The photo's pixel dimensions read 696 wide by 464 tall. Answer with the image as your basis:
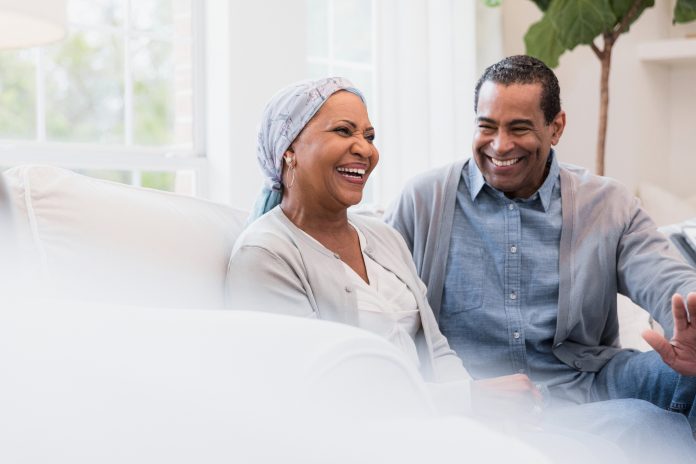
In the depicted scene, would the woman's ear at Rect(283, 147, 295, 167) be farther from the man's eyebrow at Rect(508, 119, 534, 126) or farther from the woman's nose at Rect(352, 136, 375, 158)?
the man's eyebrow at Rect(508, 119, 534, 126)

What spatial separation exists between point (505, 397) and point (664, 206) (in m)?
2.94

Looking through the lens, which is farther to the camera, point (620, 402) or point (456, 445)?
point (620, 402)

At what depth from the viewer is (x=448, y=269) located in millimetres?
1946

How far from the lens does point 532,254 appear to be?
6.32ft

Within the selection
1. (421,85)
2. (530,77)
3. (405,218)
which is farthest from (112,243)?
(421,85)

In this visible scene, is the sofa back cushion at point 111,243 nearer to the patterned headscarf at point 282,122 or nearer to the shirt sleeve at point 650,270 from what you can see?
the patterned headscarf at point 282,122

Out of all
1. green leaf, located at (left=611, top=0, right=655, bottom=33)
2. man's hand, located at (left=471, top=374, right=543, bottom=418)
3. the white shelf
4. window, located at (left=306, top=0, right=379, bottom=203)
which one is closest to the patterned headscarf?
man's hand, located at (left=471, top=374, right=543, bottom=418)

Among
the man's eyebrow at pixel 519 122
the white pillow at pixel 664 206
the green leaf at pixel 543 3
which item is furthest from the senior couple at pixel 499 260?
the white pillow at pixel 664 206

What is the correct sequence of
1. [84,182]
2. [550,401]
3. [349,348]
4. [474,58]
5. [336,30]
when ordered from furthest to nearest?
1. [474,58]
2. [336,30]
3. [550,401]
4. [84,182]
5. [349,348]

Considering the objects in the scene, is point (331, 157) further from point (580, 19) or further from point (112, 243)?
point (580, 19)

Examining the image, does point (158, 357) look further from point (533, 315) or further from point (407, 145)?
point (407, 145)

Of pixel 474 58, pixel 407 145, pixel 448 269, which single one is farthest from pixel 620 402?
pixel 474 58

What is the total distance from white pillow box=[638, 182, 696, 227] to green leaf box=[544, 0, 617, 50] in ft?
3.20

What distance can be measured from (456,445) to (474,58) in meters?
3.34
